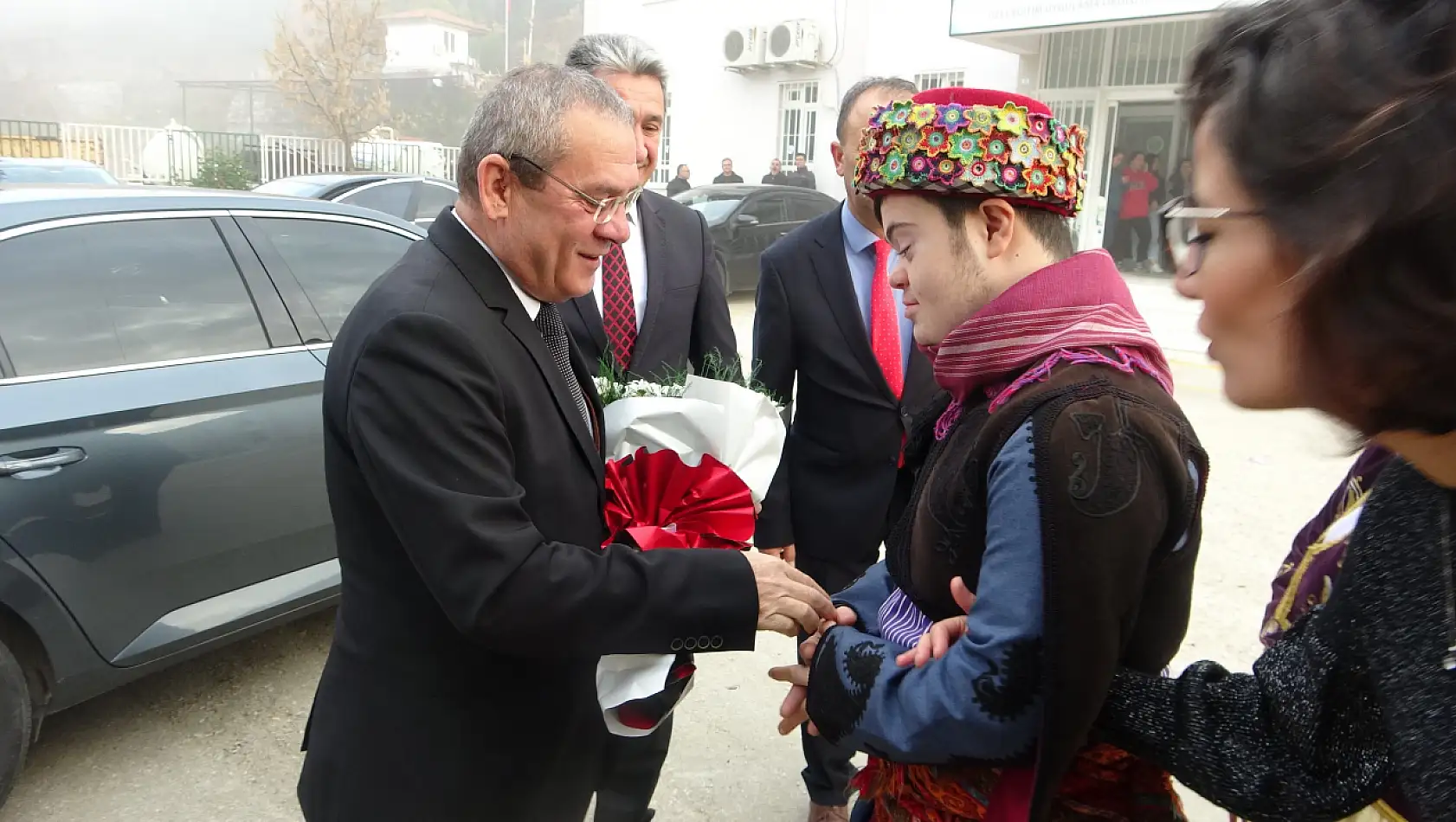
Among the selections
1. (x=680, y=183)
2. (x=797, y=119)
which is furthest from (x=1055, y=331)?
(x=797, y=119)

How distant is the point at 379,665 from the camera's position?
1.59m

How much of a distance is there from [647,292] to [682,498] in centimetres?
114

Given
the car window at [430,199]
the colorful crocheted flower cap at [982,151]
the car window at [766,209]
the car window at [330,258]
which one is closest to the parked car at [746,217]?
the car window at [766,209]

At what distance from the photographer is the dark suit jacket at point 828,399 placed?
2814 millimetres

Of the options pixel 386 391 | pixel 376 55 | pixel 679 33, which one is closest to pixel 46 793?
pixel 386 391

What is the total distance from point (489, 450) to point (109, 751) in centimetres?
275

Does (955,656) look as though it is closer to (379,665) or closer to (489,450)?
(489,450)

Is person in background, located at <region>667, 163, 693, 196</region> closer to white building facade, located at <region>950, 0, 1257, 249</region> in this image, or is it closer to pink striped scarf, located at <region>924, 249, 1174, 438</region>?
white building facade, located at <region>950, 0, 1257, 249</region>

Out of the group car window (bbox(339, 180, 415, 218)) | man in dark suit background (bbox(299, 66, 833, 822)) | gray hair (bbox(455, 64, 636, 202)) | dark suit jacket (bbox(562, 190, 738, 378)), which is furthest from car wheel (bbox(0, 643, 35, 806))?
car window (bbox(339, 180, 415, 218))

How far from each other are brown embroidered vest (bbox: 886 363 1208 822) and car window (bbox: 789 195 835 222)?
1316 cm

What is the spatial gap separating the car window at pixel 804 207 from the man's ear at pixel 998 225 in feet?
42.4

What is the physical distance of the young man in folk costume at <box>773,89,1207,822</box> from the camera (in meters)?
1.17

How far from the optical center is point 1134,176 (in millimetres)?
15844

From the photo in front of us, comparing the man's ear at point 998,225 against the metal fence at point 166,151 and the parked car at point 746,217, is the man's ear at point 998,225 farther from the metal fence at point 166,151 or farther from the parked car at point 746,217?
the metal fence at point 166,151
